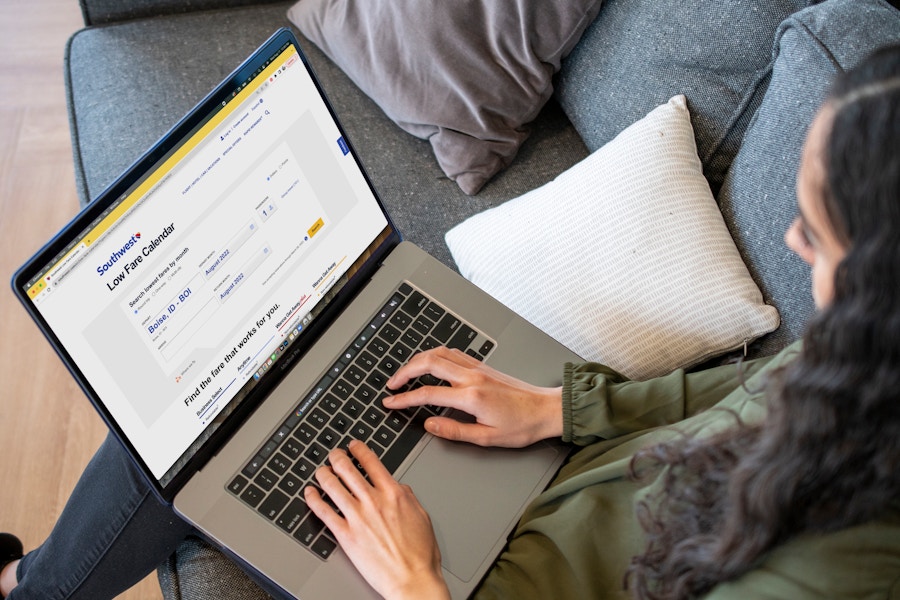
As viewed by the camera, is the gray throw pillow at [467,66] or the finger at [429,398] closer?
the finger at [429,398]

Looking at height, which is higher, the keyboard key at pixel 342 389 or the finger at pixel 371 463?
the keyboard key at pixel 342 389

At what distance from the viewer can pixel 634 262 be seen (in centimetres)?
105

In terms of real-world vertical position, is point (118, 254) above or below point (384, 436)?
above

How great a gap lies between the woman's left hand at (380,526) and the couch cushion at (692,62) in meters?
0.67

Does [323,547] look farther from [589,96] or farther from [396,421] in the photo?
[589,96]

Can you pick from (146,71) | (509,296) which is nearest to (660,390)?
(509,296)

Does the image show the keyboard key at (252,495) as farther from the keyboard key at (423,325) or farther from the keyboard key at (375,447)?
the keyboard key at (423,325)

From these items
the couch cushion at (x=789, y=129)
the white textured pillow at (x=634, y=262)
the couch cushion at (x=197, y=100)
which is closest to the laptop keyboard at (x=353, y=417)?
the white textured pillow at (x=634, y=262)

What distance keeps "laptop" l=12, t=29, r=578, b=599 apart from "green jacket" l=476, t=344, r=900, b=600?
43 millimetres

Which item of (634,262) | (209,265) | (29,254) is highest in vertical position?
(209,265)

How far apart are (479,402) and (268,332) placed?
246 millimetres

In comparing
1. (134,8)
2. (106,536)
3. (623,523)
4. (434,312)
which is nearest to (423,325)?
(434,312)

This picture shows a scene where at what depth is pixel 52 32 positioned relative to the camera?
6.89ft

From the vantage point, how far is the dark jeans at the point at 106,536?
919 millimetres
